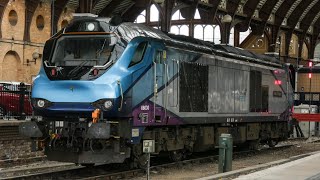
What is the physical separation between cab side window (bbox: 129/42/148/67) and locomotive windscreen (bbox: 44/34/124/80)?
40cm

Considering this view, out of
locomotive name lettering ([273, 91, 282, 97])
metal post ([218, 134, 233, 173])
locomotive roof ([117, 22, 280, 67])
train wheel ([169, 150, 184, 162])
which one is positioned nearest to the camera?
locomotive roof ([117, 22, 280, 67])

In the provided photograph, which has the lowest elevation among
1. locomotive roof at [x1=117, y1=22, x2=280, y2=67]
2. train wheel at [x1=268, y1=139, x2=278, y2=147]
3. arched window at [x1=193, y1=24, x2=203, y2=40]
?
train wheel at [x1=268, y1=139, x2=278, y2=147]

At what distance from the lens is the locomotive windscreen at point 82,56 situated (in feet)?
41.6

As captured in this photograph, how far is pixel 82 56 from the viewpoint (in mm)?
13086

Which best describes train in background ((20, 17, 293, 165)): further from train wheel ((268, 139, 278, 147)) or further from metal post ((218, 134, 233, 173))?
train wheel ((268, 139, 278, 147))

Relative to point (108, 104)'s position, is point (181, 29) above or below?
above

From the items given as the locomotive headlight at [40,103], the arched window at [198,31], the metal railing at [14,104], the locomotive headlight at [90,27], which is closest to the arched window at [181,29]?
the arched window at [198,31]

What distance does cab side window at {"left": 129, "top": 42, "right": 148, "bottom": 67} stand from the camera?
1304 cm

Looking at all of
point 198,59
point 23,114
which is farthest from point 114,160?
point 23,114

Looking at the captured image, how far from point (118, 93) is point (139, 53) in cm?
147

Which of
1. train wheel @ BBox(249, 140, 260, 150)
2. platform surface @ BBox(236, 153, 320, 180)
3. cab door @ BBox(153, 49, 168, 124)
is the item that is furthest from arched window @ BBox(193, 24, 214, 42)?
cab door @ BBox(153, 49, 168, 124)

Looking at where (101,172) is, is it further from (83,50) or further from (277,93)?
(277,93)

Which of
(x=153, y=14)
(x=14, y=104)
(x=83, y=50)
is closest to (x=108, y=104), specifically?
(x=83, y=50)

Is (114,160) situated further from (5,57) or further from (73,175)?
(5,57)
